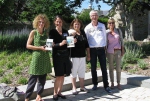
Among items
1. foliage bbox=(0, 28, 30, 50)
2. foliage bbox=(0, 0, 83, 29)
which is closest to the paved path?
foliage bbox=(0, 28, 30, 50)

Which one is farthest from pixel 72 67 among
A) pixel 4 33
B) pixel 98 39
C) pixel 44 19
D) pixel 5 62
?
pixel 4 33

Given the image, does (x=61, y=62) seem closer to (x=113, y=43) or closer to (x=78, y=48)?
(x=78, y=48)

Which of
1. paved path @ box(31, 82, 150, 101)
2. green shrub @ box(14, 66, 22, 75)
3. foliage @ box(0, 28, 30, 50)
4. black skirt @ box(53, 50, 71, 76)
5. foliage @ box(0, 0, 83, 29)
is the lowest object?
paved path @ box(31, 82, 150, 101)

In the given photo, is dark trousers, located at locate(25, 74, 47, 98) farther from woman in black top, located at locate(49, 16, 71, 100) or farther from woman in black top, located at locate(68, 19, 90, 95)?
woman in black top, located at locate(68, 19, 90, 95)

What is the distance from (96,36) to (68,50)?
83 cm

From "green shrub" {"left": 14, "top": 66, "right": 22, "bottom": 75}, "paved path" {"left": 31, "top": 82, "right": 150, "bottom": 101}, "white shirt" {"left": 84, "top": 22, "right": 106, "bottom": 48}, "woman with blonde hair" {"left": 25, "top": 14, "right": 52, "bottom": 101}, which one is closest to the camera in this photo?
"woman with blonde hair" {"left": 25, "top": 14, "right": 52, "bottom": 101}

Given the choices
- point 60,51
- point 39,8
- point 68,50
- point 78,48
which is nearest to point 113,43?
point 78,48

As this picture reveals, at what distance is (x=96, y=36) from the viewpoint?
5.75 metres

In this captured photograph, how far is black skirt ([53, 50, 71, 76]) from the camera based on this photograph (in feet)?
16.7

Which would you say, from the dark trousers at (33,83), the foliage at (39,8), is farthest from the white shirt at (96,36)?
the foliage at (39,8)

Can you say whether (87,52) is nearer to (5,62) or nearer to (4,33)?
(5,62)

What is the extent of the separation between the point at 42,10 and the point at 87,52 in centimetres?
879

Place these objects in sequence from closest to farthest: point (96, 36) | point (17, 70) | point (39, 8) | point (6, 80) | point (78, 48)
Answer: point (78, 48), point (96, 36), point (6, 80), point (17, 70), point (39, 8)

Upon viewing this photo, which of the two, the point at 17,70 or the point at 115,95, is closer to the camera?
the point at 115,95
